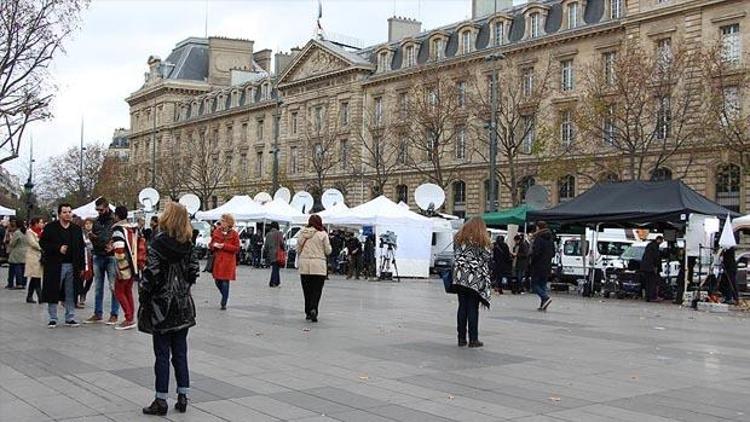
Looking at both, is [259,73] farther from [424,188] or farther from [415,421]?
[415,421]

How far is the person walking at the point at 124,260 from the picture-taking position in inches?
490

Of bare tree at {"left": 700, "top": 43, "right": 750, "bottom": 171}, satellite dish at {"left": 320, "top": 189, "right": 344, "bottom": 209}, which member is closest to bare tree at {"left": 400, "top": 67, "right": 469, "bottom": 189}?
satellite dish at {"left": 320, "top": 189, "right": 344, "bottom": 209}

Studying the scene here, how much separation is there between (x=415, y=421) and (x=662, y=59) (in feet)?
111

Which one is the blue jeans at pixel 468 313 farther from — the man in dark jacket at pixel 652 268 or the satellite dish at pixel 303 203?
the satellite dish at pixel 303 203

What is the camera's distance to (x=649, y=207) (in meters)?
22.0

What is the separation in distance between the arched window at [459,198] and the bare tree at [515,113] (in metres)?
4.19

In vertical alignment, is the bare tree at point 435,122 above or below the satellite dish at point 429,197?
above

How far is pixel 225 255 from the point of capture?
53.1ft

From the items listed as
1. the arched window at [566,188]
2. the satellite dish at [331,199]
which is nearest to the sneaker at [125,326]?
the satellite dish at [331,199]

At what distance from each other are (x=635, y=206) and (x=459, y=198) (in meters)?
35.7

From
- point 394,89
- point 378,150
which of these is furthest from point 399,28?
point 378,150

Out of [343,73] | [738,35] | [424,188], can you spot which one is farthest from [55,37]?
[343,73]

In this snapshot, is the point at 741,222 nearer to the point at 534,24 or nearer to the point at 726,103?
the point at 726,103

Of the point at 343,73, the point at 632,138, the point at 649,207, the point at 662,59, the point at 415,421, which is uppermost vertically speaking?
the point at 343,73
